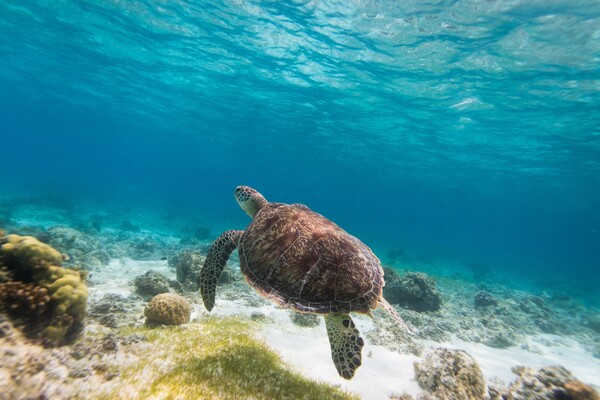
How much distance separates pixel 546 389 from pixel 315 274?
15.4 feet

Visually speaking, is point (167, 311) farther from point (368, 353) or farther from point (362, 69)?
point (362, 69)

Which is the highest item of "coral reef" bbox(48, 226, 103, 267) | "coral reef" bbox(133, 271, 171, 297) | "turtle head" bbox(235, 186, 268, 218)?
"turtle head" bbox(235, 186, 268, 218)

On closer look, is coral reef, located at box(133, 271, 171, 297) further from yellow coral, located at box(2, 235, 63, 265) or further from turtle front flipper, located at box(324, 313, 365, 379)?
turtle front flipper, located at box(324, 313, 365, 379)

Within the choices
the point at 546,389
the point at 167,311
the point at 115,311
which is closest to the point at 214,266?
the point at 167,311

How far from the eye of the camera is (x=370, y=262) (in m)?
4.99

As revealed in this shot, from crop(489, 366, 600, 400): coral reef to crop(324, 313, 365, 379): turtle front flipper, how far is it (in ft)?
10.9

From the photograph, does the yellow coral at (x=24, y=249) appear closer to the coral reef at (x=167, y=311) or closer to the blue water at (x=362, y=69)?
the coral reef at (x=167, y=311)

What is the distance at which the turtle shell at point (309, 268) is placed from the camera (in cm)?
420

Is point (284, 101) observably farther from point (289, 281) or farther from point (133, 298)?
point (289, 281)

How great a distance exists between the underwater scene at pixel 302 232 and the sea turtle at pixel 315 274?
1.3 inches

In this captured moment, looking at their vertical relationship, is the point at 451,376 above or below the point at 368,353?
above

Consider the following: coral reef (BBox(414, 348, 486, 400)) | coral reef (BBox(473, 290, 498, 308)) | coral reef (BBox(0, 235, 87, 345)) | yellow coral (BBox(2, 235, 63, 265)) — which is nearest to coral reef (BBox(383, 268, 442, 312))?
coral reef (BBox(473, 290, 498, 308))

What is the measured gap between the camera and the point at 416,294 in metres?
12.6

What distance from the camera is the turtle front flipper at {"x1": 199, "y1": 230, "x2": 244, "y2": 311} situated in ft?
18.0
